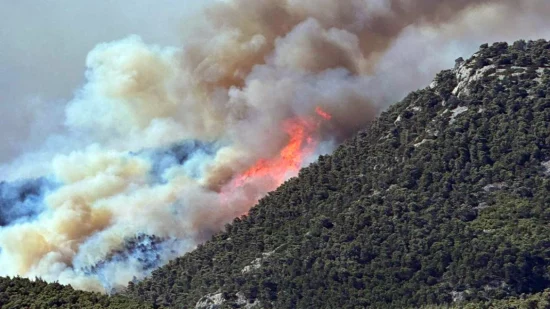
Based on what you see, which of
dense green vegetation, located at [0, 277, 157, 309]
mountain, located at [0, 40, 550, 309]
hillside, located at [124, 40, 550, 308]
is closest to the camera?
dense green vegetation, located at [0, 277, 157, 309]

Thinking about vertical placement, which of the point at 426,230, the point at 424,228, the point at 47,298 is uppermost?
the point at 424,228

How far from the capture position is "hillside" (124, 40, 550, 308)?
167 m

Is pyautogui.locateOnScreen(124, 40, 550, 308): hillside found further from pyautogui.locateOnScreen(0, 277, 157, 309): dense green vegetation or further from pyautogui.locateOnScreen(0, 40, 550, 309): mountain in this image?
pyautogui.locateOnScreen(0, 277, 157, 309): dense green vegetation

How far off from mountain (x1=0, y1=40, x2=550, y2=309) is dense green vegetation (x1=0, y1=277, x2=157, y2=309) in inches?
1487

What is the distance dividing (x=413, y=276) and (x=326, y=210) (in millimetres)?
27899

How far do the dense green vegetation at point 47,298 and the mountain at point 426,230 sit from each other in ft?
124

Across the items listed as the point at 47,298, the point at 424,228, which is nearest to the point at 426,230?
the point at 424,228

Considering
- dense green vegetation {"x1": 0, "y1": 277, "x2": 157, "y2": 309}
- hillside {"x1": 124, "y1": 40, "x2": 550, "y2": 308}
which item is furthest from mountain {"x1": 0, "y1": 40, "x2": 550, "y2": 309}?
dense green vegetation {"x1": 0, "y1": 277, "x2": 157, "y2": 309}

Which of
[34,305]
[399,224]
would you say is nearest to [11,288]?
[34,305]

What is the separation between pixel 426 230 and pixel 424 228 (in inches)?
22.6

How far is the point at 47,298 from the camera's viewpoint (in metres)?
134

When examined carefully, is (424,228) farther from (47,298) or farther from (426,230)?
(47,298)

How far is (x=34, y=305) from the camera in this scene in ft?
432

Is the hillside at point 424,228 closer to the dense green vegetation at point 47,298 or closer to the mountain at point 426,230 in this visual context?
the mountain at point 426,230
